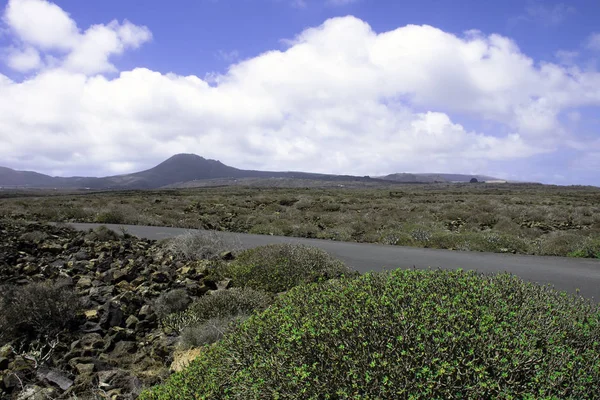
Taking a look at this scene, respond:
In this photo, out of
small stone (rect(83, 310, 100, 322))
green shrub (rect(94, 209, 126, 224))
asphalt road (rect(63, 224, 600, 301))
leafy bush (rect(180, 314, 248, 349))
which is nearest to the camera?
leafy bush (rect(180, 314, 248, 349))

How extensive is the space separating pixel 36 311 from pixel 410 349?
618cm

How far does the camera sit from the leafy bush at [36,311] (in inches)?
241

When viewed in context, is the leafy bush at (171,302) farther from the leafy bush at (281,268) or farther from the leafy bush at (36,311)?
the leafy bush at (36,311)

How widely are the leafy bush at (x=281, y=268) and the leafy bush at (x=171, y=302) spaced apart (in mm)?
1085

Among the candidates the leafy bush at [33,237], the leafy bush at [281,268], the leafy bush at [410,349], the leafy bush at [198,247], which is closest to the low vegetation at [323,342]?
the leafy bush at [410,349]

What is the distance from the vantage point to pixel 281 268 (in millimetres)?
7945

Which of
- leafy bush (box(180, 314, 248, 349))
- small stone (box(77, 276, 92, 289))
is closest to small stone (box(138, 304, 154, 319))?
leafy bush (box(180, 314, 248, 349))

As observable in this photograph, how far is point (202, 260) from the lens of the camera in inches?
410

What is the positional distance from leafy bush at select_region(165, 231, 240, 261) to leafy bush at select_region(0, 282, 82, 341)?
4.23 metres

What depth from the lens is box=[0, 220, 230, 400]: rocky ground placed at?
187 inches

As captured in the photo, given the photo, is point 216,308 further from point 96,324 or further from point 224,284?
point 96,324

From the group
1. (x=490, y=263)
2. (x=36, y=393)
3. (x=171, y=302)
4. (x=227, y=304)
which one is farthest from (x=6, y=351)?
(x=490, y=263)

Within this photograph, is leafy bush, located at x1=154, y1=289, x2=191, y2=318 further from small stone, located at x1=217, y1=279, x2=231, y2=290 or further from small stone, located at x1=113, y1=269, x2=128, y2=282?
small stone, located at x1=113, y1=269, x2=128, y2=282

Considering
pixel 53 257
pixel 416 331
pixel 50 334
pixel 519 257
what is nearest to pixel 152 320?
pixel 50 334
